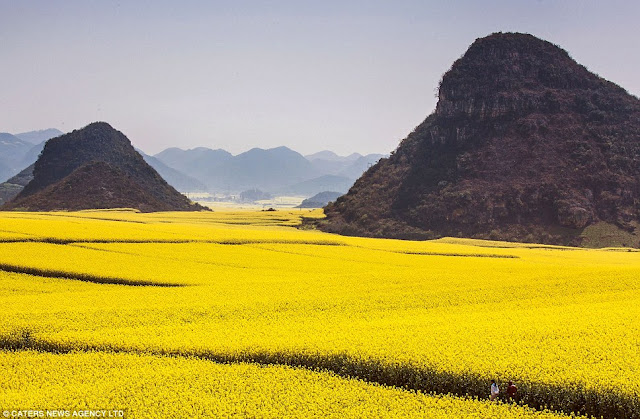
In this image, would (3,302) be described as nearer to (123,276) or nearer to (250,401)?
(123,276)

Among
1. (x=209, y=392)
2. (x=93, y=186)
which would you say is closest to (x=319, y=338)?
(x=209, y=392)

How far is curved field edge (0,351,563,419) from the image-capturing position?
44.5ft

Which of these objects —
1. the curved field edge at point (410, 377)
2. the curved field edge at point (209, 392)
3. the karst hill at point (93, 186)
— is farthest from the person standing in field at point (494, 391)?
the karst hill at point (93, 186)

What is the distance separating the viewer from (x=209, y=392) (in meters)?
14.7

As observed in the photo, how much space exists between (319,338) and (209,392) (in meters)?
4.92

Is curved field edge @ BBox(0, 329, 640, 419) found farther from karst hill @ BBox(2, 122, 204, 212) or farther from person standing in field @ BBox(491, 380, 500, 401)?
karst hill @ BBox(2, 122, 204, 212)

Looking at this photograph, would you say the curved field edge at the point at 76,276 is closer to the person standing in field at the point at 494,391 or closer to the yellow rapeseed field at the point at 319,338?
the yellow rapeseed field at the point at 319,338

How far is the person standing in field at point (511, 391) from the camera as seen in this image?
14.0 meters

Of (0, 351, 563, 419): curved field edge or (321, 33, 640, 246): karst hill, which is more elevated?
(321, 33, 640, 246): karst hill

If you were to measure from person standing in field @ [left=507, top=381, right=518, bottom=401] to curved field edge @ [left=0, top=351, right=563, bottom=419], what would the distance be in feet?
1.05

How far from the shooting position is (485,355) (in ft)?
53.4

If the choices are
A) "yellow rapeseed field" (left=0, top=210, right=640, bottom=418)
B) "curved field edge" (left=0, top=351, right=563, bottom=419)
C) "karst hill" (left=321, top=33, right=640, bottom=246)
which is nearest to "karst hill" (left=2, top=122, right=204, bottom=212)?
"karst hill" (left=321, top=33, right=640, bottom=246)

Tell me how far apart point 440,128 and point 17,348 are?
114932mm

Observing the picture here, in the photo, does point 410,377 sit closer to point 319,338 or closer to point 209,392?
point 319,338
